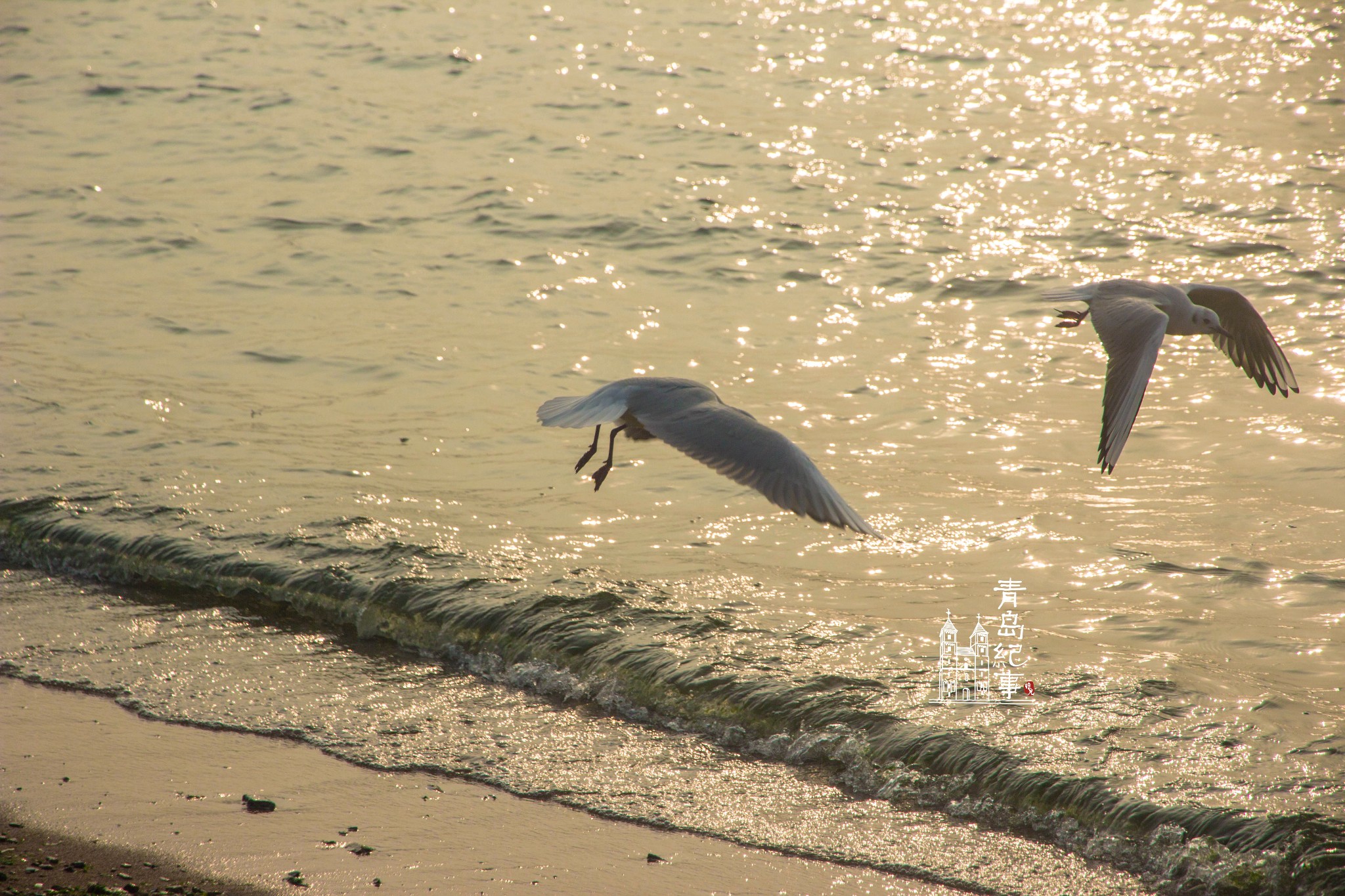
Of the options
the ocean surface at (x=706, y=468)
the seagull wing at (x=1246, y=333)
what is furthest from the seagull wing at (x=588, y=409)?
the seagull wing at (x=1246, y=333)

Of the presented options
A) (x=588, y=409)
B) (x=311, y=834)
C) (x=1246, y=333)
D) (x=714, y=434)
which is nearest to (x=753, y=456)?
(x=714, y=434)

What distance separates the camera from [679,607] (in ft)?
23.3

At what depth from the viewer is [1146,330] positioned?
261 inches

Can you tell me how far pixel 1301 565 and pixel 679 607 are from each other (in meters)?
3.35

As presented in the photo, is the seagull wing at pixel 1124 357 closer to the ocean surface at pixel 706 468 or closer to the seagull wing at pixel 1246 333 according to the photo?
the seagull wing at pixel 1246 333

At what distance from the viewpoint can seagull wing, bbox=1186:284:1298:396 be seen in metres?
7.49

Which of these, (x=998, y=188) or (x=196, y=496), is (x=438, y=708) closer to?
(x=196, y=496)

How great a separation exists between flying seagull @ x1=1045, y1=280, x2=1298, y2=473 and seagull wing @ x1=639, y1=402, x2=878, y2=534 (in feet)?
4.75

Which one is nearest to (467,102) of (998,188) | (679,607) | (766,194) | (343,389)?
(766,194)

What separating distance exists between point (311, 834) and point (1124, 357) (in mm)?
4168

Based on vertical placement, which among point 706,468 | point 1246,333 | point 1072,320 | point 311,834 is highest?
point 1246,333

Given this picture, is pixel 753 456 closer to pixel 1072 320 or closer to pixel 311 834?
pixel 311 834

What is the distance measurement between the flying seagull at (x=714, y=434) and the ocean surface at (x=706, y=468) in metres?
1.18

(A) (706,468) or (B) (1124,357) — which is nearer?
(B) (1124,357)
